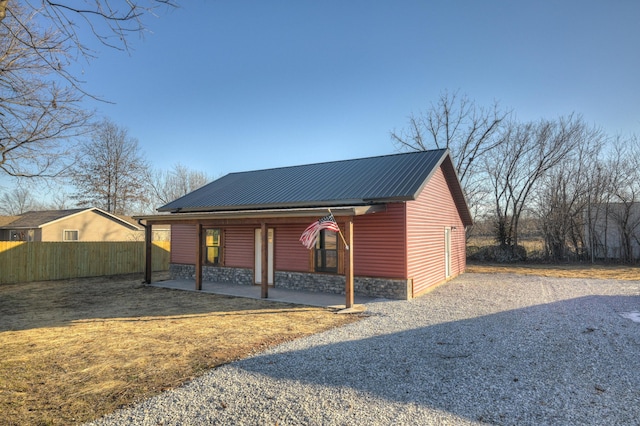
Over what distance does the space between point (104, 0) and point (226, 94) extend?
13.0 meters

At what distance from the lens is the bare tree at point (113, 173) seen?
28.8m

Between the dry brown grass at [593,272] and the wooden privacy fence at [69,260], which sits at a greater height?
the wooden privacy fence at [69,260]

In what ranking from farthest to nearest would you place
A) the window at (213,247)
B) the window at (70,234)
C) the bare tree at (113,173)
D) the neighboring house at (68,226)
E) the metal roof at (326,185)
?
1. the bare tree at (113,173)
2. the window at (70,234)
3. the neighboring house at (68,226)
4. the window at (213,247)
5. the metal roof at (326,185)

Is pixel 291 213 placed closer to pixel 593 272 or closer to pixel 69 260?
pixel 69 260

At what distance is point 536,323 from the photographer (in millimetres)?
7090

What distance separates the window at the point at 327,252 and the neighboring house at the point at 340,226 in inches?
1.2

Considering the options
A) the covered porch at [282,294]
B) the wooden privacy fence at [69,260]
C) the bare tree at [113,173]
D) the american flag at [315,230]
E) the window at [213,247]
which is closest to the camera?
the american flag at [315,230]

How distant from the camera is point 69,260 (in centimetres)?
1608

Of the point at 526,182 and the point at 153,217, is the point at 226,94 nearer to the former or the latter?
the point at 153,217

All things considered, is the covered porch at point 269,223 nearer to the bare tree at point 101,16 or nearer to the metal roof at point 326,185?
the metal roof at point 326,185

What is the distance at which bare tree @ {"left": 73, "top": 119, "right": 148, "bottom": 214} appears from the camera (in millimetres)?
28781

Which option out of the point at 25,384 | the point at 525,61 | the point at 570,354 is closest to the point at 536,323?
the point at 570,354

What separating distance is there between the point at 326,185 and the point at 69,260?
12.8m

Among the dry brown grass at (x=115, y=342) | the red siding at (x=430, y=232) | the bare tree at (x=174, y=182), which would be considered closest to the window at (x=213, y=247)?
the dry brown grass at (x=115, y=342)
